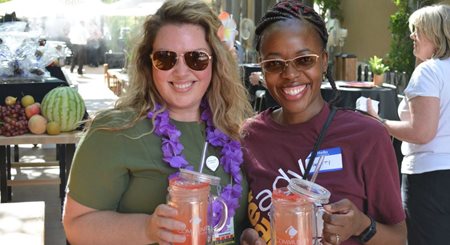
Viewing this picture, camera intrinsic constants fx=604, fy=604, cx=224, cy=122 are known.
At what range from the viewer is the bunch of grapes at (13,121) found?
14.3 feet

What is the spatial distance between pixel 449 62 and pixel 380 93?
238cm

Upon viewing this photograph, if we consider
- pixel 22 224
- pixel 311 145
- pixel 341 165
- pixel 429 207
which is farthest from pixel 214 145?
pixel 429 207

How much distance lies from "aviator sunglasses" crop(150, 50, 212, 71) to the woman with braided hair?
0.66 ft

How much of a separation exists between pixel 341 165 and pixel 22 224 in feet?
4.81

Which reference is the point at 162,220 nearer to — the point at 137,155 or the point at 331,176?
the point at 137,155

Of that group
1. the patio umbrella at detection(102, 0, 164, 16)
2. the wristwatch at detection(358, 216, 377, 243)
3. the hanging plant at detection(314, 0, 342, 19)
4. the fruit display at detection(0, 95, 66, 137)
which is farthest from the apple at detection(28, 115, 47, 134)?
the patio umbrella at detection(102, 0, 164, 16)

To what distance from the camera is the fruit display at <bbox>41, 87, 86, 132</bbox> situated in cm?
441

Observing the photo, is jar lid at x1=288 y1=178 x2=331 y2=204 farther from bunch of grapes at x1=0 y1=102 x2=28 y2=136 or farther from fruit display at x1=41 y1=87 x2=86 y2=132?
bunch of grapes at x1=0 y1=102 x2=28 y2=136

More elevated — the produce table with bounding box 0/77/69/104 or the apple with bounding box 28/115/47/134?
the produce table with bounding box 0/77/69/104

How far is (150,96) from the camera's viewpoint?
6.33ft

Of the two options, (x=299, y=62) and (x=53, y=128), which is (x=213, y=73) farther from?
(x=53, y=128)

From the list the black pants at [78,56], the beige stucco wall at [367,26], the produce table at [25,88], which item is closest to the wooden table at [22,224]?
the produce table at [25,88]

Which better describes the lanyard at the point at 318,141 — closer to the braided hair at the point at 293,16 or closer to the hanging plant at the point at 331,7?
the braided hair at the point at 293,16

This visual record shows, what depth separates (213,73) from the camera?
2.04 m
